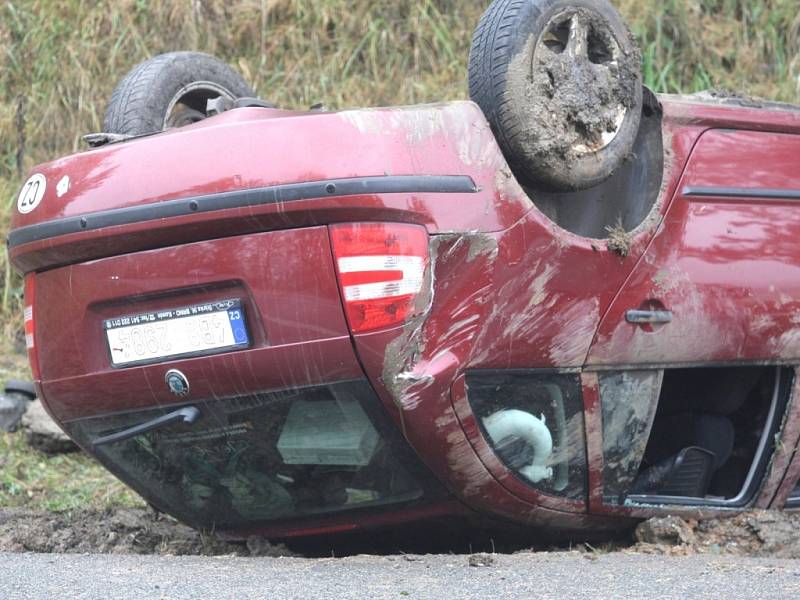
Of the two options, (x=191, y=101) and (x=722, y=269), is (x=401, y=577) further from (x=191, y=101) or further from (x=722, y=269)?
(x=191, y=101)

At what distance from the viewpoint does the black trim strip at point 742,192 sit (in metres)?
3.35

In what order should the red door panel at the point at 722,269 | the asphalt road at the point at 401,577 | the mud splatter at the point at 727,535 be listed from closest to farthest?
1. the asphalt road at the point at 401,577
2. the red door panel at the point at 722,269
3. the mud splatter at the point at 727,535

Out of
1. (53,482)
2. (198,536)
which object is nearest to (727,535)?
(198,536)

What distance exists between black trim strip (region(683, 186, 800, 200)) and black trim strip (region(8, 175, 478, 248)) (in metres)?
0.80

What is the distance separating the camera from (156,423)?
3057 mm

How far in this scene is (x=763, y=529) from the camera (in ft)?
11.4

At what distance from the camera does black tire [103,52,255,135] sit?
143 inches

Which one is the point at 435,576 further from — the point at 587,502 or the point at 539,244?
the point at 539,244

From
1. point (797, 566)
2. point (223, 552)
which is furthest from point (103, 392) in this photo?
point (797, 566)

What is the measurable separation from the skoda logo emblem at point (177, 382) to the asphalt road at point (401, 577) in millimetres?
443

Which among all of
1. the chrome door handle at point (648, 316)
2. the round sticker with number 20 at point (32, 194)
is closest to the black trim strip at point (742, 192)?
the chrome door handle at point (648, 316)

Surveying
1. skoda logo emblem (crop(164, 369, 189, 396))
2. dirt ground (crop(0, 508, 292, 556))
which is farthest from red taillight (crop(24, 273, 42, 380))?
dirt ground (crop(0, 508, 292, 556))

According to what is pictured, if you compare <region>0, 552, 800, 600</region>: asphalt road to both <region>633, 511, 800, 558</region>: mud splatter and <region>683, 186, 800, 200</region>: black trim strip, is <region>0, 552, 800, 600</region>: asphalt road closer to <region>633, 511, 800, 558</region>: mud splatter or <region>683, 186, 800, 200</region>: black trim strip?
<region>633, 511, 800, 558</region>: mud splatter

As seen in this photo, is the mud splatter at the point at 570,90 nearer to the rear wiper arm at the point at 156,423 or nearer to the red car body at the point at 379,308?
the red car body at the point at 379,308
